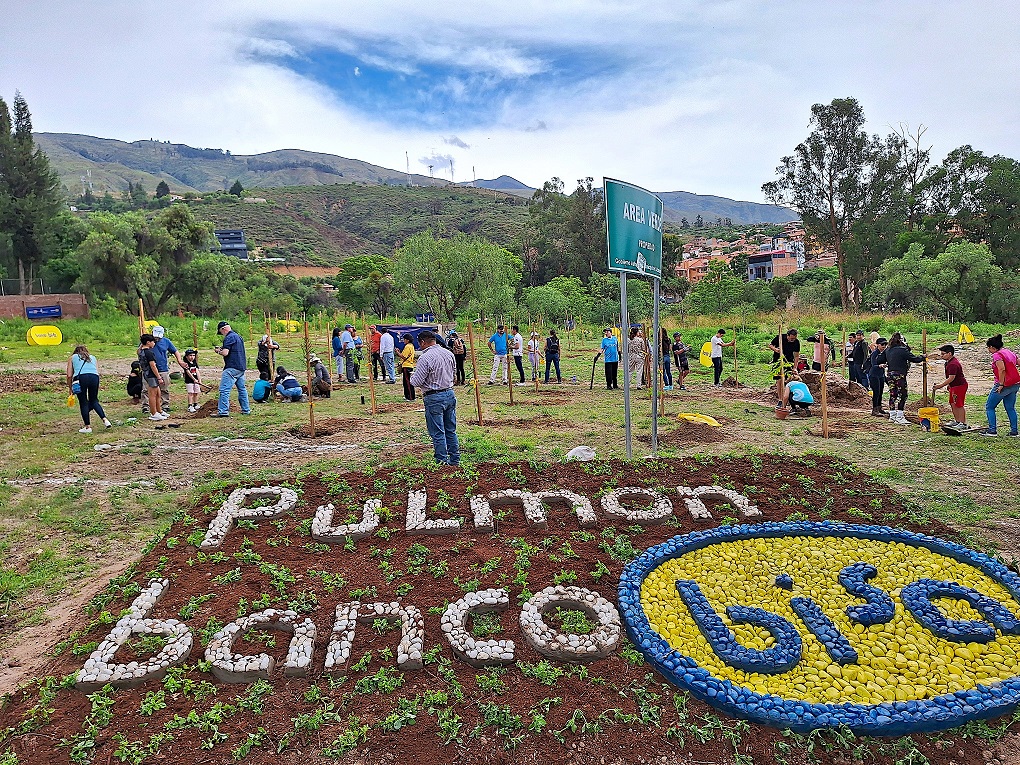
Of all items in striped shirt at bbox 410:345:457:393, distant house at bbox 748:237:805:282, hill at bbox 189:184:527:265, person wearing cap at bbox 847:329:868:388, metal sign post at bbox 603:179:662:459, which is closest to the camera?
metal sign post at bbox 603:179:662:459

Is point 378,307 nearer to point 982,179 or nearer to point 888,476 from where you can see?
point 982,179

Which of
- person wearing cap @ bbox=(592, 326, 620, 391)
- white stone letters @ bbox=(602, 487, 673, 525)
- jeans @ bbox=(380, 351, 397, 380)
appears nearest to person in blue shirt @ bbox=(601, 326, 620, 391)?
person wearing cap @ bbox=(592, 326, 620, 391)

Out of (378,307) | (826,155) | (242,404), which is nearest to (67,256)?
(378,307)

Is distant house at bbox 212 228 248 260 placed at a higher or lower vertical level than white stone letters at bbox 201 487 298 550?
higher

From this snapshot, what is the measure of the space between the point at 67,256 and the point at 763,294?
154 feet

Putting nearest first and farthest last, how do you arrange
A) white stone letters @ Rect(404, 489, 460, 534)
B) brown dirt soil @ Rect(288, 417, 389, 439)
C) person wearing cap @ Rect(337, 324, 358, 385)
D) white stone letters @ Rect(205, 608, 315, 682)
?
white stone letters @ Rect(205, 608, 315, 682) < white stone letters @ Rect(404, 489, 460, 534) < brown dirt soil @ Rect(288, 417, 389, 439) < person wearing cap @ Rect(337, 324, 358, 385)

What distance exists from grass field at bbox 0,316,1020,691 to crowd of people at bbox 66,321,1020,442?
0.53m

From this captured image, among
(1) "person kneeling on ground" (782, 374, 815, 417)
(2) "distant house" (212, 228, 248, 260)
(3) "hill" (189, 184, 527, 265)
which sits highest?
(3) "hill" (189, 184, 527, 265)

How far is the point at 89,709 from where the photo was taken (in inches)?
156

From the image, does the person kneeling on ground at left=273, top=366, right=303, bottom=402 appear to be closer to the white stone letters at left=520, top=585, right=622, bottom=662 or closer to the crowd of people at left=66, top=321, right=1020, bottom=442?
the crowd of people at left=66, top=321, right=1020, bottom=442

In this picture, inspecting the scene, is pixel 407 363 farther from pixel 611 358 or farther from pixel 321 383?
pixel 611 358

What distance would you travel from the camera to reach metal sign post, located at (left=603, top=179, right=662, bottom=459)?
25.1 feet

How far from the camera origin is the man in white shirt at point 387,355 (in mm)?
17844

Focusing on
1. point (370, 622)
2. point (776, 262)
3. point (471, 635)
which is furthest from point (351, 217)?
point (471, 635)
